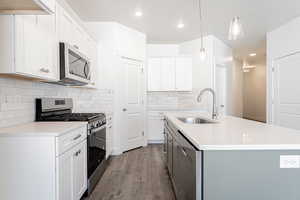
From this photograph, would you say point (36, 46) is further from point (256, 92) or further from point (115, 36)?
point (256, 92)

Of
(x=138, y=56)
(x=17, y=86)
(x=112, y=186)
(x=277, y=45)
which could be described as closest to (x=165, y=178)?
(x=112, y=186)

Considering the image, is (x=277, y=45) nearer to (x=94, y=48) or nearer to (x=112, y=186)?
(x=94, y=48)

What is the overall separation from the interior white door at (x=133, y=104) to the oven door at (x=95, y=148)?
52.0 inches

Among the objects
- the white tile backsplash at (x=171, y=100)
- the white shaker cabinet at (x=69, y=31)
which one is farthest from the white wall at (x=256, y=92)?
the white shaker cabinet at (x=69, y=31)

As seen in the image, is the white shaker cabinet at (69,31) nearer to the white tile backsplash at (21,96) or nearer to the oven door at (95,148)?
the white tile backsplash at (21,96)

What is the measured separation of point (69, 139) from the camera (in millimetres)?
1737

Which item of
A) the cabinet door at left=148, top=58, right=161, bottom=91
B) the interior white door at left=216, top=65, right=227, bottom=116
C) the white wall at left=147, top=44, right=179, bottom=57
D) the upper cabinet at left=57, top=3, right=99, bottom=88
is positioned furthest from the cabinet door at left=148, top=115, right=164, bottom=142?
the upper cabinet at left=57, top=3, right=99, bottom=88

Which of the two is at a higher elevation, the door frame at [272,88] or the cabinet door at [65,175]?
the door frame at [272,88]

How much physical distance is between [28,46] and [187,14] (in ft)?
9.52

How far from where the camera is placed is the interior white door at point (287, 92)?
12.6ft

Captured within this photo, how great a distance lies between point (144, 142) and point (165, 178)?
1.96 m

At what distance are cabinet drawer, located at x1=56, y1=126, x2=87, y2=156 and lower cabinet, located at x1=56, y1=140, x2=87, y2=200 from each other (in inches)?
1.8

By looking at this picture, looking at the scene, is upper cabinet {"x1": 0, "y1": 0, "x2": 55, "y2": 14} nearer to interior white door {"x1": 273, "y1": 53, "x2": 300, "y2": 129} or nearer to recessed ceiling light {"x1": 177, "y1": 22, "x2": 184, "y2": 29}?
recessed ceiling light {"x1": 177, "y1": 22, "x2": 184, "y2": 29}

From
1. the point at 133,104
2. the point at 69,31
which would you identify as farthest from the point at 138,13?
the point at 133,104
